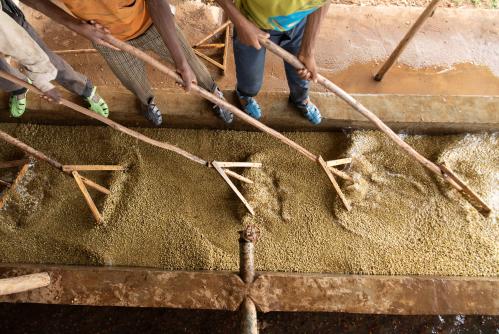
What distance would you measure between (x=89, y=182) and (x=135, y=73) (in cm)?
76

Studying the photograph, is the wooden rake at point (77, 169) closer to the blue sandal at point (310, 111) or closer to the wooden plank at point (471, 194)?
the blue sandal at point (310, 111)

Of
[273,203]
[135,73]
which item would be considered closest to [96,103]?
[135,73]

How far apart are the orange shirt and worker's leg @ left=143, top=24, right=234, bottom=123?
12cm

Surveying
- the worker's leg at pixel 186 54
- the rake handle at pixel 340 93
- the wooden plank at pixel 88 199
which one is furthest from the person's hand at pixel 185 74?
the wooden plank at pixel 88 199

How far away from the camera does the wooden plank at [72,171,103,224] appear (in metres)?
2.43

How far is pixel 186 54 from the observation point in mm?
2270

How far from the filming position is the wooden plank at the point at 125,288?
6.52 feet

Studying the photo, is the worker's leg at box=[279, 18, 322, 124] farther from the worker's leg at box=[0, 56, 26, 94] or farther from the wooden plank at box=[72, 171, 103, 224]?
the worker's leg at box=[0, 56, 26, 94]

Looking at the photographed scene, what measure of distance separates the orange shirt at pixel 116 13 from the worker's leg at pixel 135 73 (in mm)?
154

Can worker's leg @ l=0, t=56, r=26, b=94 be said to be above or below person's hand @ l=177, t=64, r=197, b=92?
below

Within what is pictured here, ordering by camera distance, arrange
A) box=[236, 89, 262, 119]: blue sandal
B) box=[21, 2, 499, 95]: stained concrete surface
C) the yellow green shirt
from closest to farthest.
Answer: the yellow green shirt
box=[236, 89, 262, 119]: blue sandal
box=[21, 2, 499, 95]: stained concrete surface

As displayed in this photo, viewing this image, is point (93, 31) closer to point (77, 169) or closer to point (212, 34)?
point (77, 169)

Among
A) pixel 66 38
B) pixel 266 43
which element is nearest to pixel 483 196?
pixel 266 43

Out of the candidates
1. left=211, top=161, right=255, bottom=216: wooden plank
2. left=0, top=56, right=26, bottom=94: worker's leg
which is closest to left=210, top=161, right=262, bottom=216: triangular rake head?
left=211, top=161, right=255, bottom=216: wooden plank
